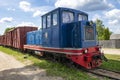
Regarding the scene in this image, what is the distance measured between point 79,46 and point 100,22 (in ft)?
232

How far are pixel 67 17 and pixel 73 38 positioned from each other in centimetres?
146

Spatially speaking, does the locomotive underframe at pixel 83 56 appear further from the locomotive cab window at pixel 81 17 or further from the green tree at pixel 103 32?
the green tree at pixel 103 32

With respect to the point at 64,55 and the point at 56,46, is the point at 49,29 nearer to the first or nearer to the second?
the point at 56,46

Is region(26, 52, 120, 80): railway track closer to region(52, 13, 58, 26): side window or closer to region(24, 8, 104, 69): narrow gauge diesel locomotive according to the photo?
region(24, 8, 104, 69): narrow gauge diesel locomotive

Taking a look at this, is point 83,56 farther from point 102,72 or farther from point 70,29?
point 70,29

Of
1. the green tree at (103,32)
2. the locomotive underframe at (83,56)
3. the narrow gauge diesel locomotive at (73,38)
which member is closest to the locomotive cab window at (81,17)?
the narrow gauge diesel locomotive at (73,38)

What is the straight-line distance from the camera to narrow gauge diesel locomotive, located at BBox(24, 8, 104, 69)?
457 inches

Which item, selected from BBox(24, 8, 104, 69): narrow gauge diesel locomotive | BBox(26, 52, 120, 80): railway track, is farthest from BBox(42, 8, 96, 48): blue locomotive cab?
BBox(26, 52, 120, 80): railway track

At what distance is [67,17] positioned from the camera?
42.6 ft

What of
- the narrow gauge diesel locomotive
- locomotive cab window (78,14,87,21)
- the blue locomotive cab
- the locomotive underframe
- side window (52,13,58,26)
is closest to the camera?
the locomotive underframe

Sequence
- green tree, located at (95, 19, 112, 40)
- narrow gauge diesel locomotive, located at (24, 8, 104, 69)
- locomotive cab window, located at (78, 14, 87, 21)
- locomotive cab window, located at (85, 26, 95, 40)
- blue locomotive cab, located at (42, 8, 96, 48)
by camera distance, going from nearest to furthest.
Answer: narrow gauge diesel locomotive, located at (24, 8, 104, 69) < blue locomotive cab, located at (42, 8, 96, 48) < locomotive cab window, located at (85, 26, 95, 40) < locomotive cab window, located at (78, 14, 87, 21) < green tree, located at (95, 19, 112, 40)

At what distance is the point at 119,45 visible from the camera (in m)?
43.4

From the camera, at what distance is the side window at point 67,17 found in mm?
12711

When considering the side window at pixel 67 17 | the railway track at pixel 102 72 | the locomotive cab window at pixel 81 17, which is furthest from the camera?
the locomotive cab window at pixel 81 17
